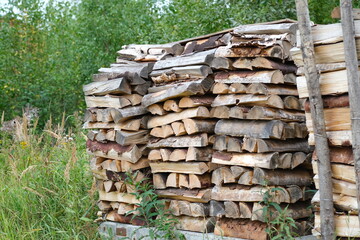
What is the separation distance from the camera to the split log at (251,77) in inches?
179

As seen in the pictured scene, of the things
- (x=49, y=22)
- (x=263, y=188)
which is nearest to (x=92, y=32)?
(x=49, y=22)

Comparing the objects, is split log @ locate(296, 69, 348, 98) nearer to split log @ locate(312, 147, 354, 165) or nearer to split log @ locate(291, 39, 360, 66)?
split log @ locate(291, 39, 360, 66)

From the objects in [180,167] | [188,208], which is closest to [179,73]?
[180,167]

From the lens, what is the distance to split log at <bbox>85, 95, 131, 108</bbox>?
543cm

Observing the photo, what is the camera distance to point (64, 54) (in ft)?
39.6

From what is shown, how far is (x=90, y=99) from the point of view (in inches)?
231

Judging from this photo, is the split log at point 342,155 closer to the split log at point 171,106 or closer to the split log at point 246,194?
the split log at point 246,194

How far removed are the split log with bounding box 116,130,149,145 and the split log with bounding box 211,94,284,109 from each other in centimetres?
90

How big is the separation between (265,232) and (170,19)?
253 inches

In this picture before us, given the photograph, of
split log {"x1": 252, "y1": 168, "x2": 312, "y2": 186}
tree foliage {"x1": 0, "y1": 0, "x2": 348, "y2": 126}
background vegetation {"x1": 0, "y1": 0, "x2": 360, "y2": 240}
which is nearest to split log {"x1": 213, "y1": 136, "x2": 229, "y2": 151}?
split log {"x1": 252, "y1": 168, "x2": 312, "y2": 186}

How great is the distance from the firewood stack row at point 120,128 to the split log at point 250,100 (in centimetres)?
92

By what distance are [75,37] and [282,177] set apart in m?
8.35

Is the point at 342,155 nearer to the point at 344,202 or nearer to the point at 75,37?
the point at 344,202

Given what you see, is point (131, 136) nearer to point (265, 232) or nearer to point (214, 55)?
point (214, 55)
